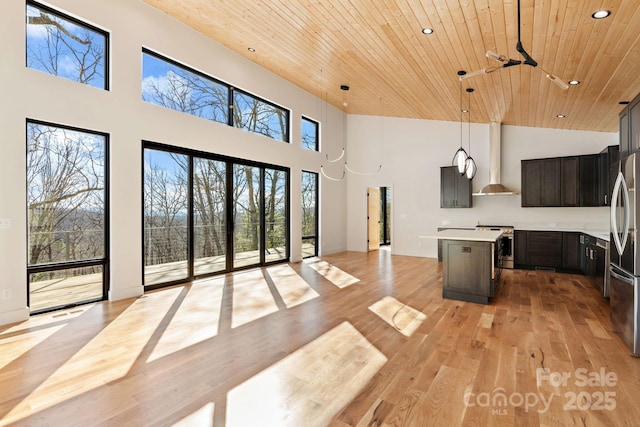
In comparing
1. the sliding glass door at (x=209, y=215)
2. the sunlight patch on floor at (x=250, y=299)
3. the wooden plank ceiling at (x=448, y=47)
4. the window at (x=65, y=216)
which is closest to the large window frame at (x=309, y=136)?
the wooden plank ceiling at (x=448, y=47)

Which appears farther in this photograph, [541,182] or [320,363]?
[541,182]

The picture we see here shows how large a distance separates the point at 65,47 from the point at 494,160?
25.9 ft

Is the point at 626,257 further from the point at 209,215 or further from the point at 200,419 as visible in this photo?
the point at 209,215

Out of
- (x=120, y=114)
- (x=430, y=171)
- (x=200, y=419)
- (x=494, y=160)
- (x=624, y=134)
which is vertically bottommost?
(x=200, y=419)

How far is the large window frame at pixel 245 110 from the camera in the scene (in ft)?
17.8

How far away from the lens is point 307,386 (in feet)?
7.78

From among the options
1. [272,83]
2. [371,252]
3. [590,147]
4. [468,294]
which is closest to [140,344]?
[468,294]

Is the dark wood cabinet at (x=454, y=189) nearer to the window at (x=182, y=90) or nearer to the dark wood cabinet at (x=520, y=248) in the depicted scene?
the dark wood cabinet at (x=520, y=248)

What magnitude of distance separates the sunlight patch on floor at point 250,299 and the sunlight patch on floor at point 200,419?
4.98ft

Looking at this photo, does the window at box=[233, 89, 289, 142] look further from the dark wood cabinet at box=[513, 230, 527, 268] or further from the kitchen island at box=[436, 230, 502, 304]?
the dark wood cabinet at box=[513, 230, 527, 268]

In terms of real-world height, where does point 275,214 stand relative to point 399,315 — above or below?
above

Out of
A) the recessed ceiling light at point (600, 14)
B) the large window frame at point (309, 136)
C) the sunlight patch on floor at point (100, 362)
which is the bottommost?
the sunlight patch on floor at point (100, 362)

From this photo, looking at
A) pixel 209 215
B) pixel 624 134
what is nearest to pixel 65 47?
pixel 209 215

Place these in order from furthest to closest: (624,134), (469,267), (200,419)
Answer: (469,267) < (624,134) < (200,419)
